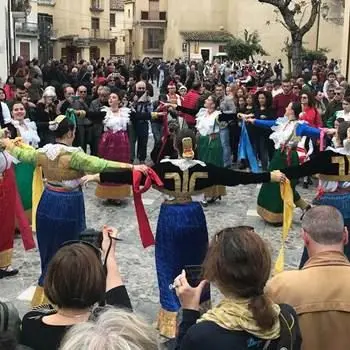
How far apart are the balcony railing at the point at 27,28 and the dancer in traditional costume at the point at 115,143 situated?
31702 mm

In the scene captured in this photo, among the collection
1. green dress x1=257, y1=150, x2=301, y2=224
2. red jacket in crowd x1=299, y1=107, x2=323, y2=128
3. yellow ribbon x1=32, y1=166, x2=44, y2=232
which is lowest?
green dress x1=257, y1=150, x2=301, y2=224

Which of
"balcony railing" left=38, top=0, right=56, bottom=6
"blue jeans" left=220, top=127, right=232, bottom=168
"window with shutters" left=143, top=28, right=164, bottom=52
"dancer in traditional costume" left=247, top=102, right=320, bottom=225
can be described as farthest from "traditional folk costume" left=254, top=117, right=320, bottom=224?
"window with shutters" left=143, top=28, right=164, bottom=52

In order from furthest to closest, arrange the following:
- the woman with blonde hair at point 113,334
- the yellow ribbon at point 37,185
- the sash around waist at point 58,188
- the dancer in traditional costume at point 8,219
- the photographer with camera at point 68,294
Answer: the dancer in traditional costume at point 8,219 < the yellow ribbon at point 37,185 < the sash around waist at point 58,188 < the photographer with camera at point 68,294 < the woman with blonde hair at point 113,334

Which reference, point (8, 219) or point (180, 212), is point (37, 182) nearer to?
point (8, 219)

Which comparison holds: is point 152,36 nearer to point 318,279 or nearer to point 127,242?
point 127,242

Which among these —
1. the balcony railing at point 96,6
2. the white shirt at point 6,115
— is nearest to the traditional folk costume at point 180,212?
the white shirt at point 6,115

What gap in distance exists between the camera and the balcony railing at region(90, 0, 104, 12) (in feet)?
192

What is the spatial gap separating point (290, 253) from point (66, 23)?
50848mm

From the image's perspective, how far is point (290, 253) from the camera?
7.16m

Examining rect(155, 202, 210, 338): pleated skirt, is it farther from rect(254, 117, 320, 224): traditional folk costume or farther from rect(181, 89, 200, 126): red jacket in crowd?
rect(181, 89, 200, 126): red jacket in crowd

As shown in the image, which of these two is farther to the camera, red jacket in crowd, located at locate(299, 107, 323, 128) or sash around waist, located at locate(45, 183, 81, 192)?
red jacket in crowd, located at locate(299, 107, 323, 128)

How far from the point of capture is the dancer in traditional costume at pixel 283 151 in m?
7.81

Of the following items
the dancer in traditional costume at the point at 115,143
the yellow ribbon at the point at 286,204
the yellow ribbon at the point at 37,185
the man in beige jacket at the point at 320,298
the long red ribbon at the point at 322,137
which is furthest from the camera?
the dancer in traditional costume at the point at 115,143

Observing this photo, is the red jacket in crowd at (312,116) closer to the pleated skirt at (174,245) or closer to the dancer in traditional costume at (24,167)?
the dancer in traditional costume at (24,167)
